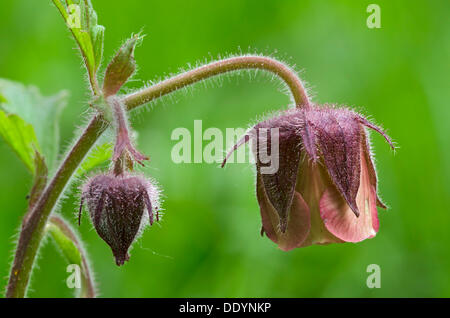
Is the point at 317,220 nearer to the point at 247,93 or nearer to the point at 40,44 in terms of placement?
the point at 247,93

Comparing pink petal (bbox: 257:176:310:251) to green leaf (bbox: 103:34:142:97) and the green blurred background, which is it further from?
the green blurred background

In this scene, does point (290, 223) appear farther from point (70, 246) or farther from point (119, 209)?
point (70, 246)

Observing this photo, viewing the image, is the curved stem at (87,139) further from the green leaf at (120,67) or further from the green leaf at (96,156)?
the green leaf at (96,156)

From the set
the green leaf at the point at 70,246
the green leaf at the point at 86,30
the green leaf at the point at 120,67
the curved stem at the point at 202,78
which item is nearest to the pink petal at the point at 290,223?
the curved stem at the point at 202,78

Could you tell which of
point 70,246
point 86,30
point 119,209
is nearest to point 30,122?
point 70,246

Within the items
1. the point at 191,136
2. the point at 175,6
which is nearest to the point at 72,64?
the point at 175,6

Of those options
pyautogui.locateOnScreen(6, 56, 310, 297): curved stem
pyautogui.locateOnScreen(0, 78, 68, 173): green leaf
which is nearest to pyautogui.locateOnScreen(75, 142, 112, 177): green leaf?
pyautogui.locateOnScreen(0, 78, 68, 173): green leaf

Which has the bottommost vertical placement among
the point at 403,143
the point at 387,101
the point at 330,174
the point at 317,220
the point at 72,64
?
the point at 317,220
